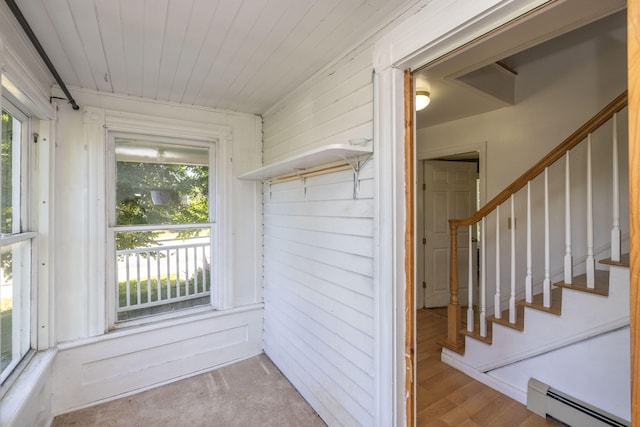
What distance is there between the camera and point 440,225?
155 inches

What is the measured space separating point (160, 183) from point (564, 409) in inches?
129

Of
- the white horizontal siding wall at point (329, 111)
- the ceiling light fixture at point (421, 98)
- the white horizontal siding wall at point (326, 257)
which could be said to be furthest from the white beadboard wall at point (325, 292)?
the ceiling light fixture at point (421, 98)

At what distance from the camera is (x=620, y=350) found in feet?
5.67

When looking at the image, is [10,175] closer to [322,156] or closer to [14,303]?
[14,303]

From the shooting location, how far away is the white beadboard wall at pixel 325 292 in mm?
1601

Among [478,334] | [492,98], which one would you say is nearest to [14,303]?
[478,334]

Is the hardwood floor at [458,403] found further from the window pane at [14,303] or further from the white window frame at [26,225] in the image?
the white window frame at [26,225]

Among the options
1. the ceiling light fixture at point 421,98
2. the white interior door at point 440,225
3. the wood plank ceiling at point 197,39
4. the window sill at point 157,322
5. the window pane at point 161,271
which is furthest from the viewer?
the white interior door at point 440,225

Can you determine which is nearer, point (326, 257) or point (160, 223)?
point (326, 257)

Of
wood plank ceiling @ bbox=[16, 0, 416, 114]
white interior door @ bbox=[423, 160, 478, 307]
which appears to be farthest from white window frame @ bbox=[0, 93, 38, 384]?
white interior door @ bbox=[423, 160, 478, 307]

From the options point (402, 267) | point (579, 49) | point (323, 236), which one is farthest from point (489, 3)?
point (579, 49)

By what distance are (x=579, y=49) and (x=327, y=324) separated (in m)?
3.01

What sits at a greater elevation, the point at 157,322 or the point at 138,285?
the point at 138,285

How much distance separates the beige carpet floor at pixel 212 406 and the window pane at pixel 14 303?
630 millimetres
